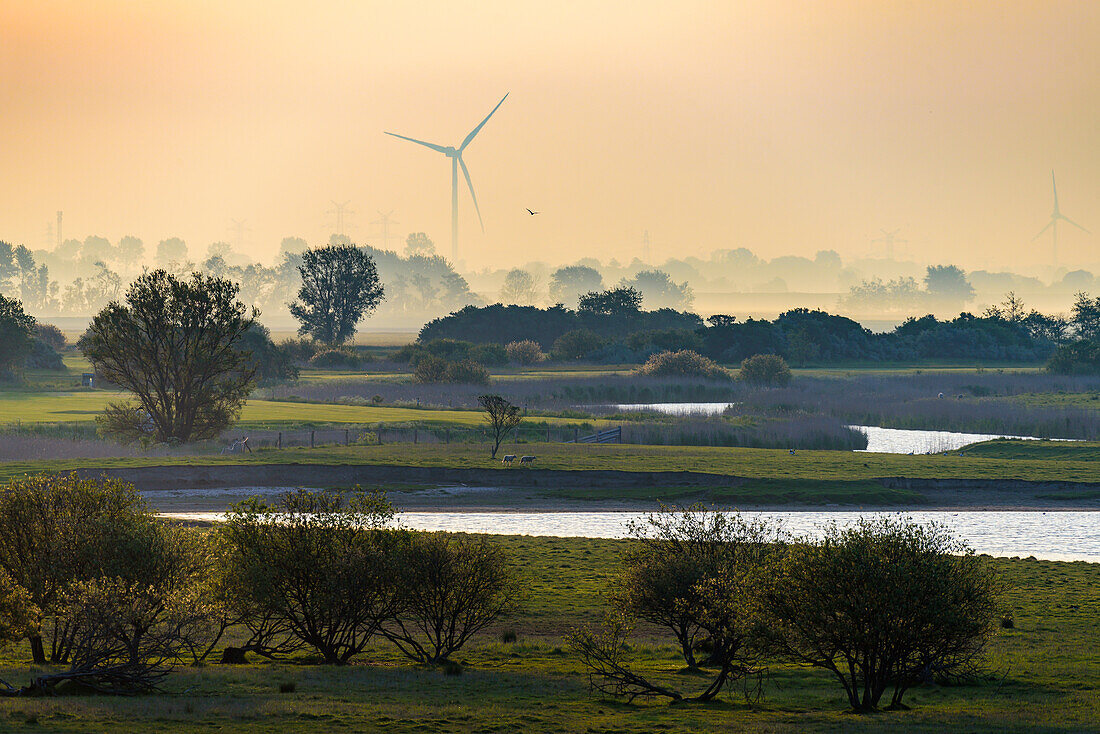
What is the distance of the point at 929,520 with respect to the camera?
43.3 m

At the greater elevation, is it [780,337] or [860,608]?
[780,337]

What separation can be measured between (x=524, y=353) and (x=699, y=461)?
295 feet

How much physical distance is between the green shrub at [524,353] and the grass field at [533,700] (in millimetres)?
118347

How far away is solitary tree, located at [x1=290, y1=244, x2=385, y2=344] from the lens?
569 feet

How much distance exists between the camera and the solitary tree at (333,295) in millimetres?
173375

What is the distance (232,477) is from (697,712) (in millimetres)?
39309

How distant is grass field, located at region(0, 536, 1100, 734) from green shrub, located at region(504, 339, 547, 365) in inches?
4659

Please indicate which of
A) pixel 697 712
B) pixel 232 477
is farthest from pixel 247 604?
pixel 232 477

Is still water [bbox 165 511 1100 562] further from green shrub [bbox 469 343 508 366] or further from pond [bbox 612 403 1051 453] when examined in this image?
green shrub [bbox 469 343 508 366]

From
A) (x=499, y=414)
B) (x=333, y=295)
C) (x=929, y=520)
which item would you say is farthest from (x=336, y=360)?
(x=929, y=520)

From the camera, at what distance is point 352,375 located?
4884 inches

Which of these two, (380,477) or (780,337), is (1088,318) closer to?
(780,337)

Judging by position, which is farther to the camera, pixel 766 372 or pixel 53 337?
pixel 53 337

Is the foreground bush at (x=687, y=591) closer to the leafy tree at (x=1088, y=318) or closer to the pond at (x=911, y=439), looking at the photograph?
the pond at (x=911, y=439)
